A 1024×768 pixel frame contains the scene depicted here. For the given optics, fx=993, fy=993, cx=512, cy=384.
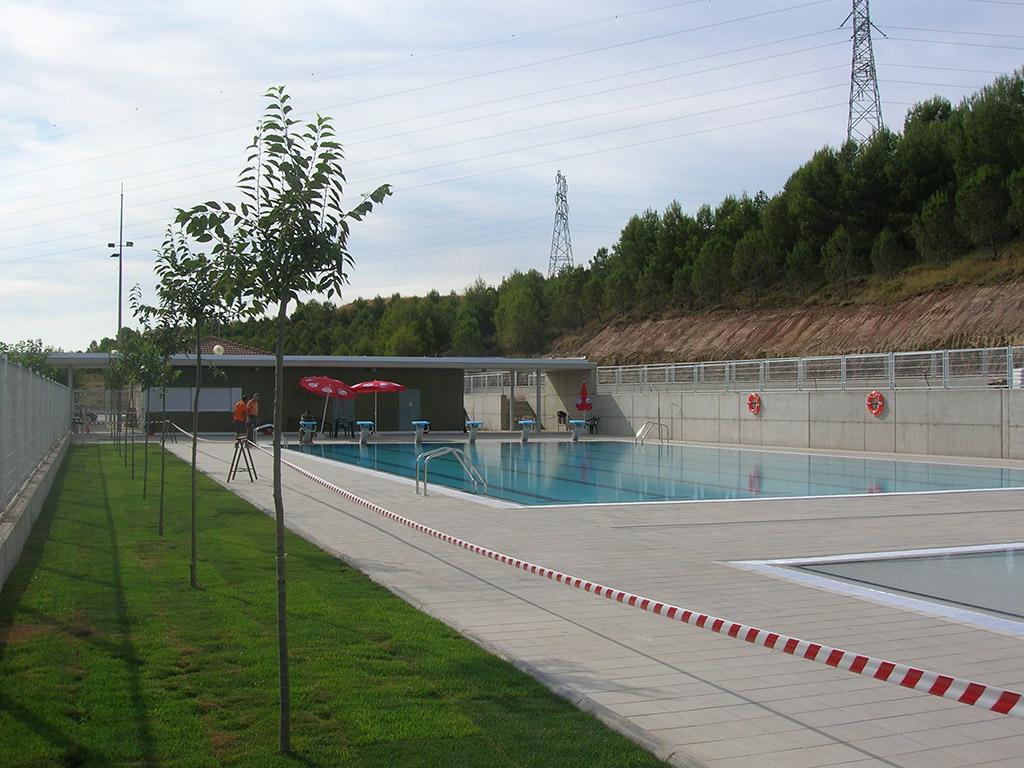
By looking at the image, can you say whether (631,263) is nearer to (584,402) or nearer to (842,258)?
(842,258)

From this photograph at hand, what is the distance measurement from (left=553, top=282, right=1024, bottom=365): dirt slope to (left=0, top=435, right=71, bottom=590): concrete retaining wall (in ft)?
121

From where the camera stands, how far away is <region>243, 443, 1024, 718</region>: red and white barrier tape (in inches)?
171

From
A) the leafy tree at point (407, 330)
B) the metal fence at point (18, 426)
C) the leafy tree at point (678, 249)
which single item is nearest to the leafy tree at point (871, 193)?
the leafy tree at point (678, 249)

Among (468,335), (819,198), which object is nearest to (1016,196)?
(819,198)

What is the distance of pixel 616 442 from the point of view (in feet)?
127

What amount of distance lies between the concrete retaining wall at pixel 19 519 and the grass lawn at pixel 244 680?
8.8 inches

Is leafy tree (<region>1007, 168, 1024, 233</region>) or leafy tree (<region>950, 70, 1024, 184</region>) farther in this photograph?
leafy tree (<region>950, 70, 1024, 184</region>)

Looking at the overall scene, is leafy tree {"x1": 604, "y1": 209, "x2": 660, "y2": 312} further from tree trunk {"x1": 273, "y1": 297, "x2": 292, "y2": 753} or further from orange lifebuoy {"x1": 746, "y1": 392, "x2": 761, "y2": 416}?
tree trunk {"x1": 273, "y1": 297, "x2": 292, "y2": 753}

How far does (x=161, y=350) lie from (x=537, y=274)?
8312 centimetres

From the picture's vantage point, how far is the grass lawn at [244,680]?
465 centimetres

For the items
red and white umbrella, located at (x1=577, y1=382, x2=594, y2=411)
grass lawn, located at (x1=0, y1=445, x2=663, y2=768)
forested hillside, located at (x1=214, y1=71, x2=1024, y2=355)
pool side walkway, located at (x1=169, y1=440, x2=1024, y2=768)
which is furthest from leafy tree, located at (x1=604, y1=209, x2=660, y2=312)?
grass lawn, located at (x1=0, y1=445, x2=663, y2=768)

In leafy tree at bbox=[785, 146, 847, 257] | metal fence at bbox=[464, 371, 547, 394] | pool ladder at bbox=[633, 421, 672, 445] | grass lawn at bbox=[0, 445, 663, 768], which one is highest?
leafy tree at bbox=[785, 146, 847, 257]

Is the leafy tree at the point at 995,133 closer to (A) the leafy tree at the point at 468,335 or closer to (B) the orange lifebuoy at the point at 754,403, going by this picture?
(B) the orange lifebuoy at the point at 754,403

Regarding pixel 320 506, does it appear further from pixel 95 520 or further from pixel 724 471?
pixel 724 471
